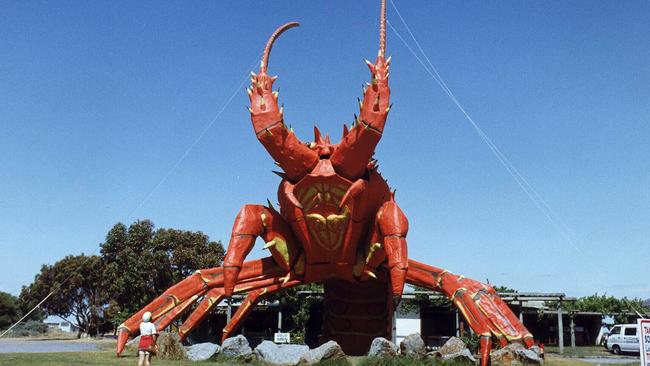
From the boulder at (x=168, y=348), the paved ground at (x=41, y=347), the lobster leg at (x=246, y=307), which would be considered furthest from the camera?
the paved ground at (x=41, y=347)

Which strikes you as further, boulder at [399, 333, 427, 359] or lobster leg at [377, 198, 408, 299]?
boulder at [399, 333, 427, 359]

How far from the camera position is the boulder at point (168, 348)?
1382 centimetres

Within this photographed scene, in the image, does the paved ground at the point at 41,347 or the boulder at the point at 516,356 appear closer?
the boulder at the point at 516,356

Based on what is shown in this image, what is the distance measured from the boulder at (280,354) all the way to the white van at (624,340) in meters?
22.4

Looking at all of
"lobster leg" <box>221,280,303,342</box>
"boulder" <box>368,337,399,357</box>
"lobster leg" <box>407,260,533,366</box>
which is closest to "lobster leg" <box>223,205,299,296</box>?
"lobster leg" <box>221,280,303,342</box>

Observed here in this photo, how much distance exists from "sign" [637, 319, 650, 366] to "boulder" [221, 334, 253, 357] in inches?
334

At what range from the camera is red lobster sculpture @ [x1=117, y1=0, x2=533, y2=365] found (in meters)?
12.3

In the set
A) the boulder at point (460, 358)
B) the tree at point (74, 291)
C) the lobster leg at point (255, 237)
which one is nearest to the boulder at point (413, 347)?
the boulder at point (460, 358)

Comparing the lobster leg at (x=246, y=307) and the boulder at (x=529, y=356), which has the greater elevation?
the lobster leg at (x=246, y=307)

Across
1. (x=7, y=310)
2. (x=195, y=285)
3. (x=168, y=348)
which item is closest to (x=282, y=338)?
(x=195, y=285)

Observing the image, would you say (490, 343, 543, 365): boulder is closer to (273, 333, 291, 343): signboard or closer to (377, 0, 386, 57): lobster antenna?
(377, 0, 386, 57): lobster antenna

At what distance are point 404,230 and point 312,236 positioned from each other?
219cm

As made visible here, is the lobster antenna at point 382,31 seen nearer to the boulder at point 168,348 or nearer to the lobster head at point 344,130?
the lobster head at point 344,130

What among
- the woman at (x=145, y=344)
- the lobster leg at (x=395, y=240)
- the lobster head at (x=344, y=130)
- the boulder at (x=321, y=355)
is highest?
the lobster head at (x=344, y=130)
